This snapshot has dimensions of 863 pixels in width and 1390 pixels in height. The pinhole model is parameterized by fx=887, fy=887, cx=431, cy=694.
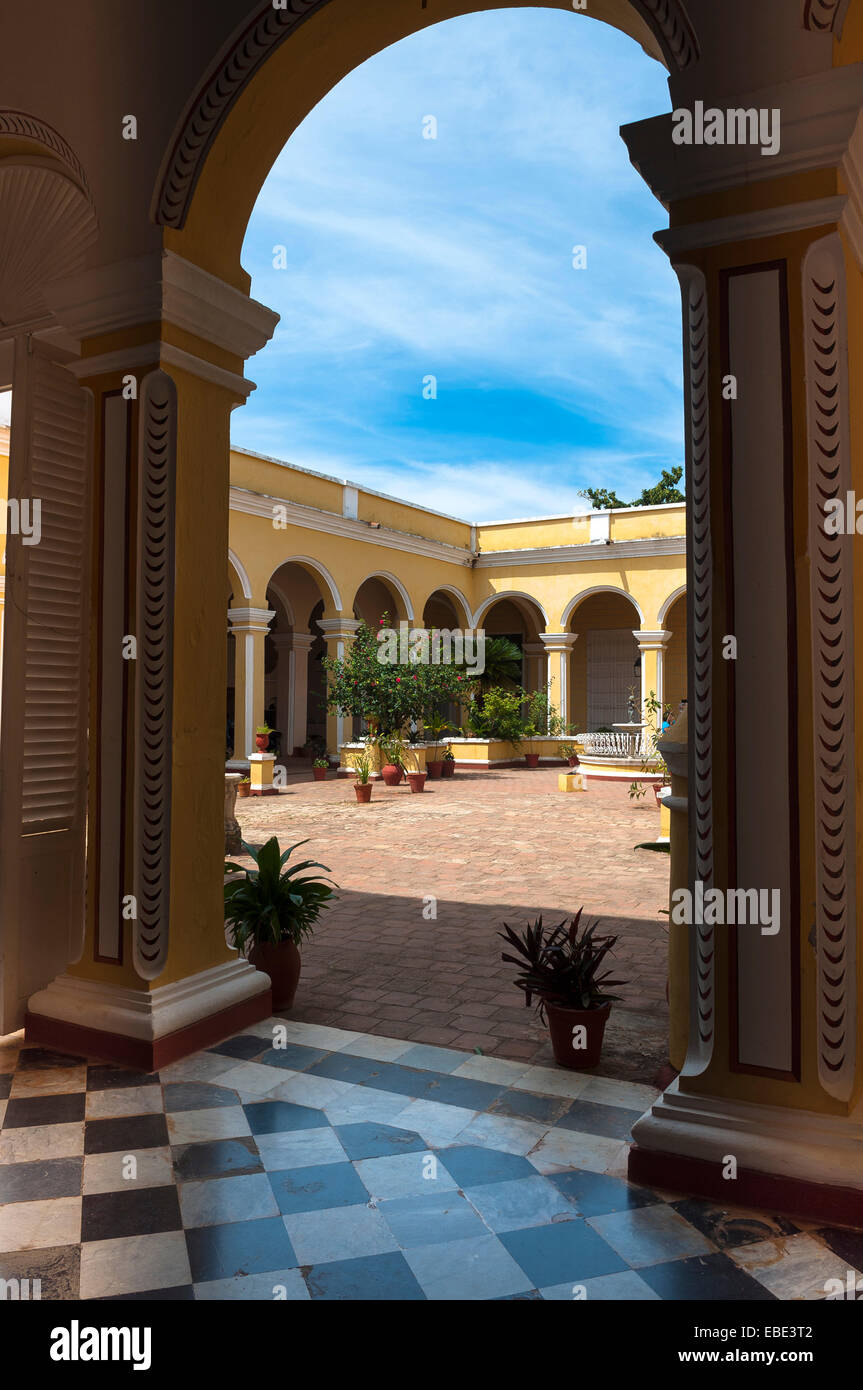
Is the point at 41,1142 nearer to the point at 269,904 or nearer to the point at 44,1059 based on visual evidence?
the point at 44,1059

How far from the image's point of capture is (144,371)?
370 cm

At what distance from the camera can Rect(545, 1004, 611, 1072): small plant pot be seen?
3533 mm

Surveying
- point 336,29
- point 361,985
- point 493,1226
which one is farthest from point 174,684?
point 336,29

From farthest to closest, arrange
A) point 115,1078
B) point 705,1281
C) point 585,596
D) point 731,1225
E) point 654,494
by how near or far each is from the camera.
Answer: point 654,494
point 585,596
point 115,1078
point 731,1225
point 705,1281

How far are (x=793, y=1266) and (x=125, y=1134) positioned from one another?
6.72 ft

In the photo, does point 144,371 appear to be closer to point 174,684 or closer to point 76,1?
point 174,684

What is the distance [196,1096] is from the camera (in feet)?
10.5

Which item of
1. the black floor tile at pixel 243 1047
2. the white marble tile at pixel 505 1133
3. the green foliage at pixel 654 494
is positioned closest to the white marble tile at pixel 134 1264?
the white marble tile at pixel 505 1133

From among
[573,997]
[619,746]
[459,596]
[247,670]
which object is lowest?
[573,997]

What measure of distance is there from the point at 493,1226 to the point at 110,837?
2181 mm

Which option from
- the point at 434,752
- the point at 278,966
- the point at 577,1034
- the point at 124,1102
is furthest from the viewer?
the point at 434,752

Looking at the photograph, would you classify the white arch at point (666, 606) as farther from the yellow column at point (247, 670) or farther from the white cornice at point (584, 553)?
the yellow column at point (247, 670)
